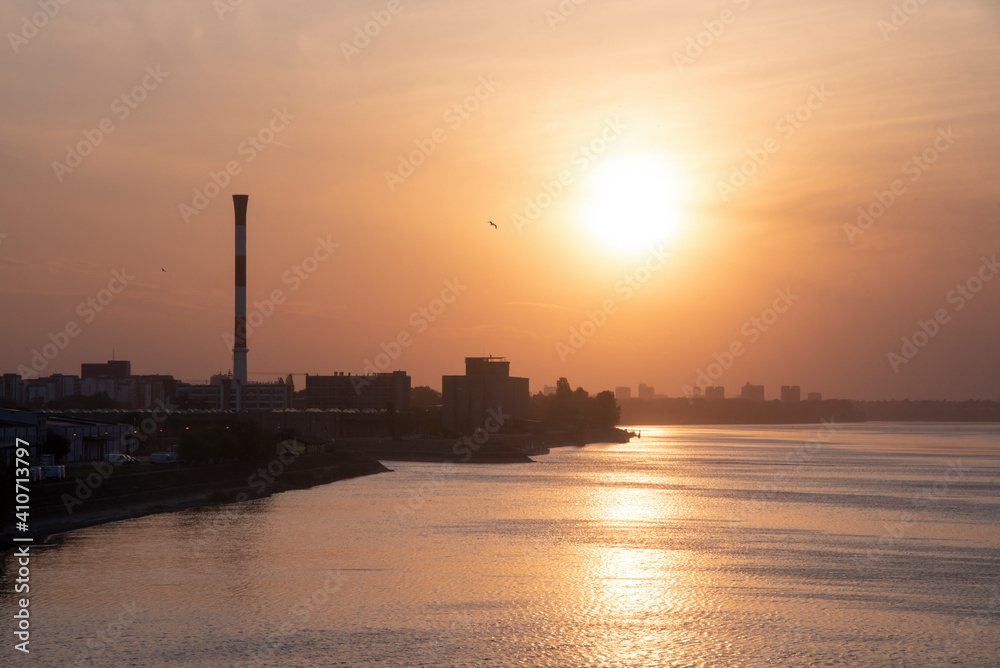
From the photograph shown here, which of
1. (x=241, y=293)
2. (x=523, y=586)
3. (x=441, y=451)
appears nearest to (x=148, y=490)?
(x=523, y=586)

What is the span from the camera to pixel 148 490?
63562 millimetres

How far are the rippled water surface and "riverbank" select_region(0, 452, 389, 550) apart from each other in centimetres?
186

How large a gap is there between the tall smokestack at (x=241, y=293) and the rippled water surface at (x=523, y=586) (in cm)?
8224

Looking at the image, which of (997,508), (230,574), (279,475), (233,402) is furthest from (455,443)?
(230,574)

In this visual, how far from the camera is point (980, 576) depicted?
141 feet

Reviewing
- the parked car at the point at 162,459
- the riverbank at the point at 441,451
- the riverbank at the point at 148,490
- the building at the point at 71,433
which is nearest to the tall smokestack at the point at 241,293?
the riverbank at the point at 441,451

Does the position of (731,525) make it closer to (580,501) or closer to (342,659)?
(580,501)

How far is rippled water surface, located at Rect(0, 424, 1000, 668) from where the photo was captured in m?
29.3

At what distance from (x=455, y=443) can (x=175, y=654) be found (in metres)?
144

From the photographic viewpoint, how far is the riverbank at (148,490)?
51031mm

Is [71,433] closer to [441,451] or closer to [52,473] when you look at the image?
[52,473]

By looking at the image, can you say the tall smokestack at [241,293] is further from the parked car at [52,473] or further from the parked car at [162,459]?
the parked car at [52,473]

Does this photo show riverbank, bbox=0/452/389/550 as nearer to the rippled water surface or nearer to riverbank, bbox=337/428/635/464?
the rippled water surface

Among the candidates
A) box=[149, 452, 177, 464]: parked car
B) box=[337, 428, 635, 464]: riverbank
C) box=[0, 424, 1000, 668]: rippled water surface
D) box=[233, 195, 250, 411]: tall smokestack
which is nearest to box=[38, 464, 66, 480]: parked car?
box=[0, 424, 1000, 668]: rippled water surface
